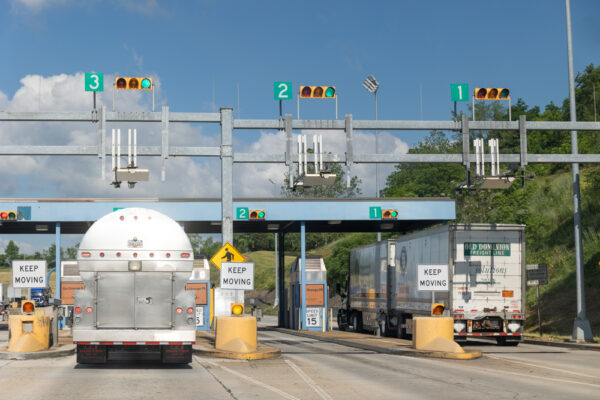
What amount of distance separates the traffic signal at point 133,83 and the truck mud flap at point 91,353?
8318 millimetres

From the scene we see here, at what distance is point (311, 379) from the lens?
52.5 feet

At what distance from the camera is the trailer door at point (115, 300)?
1736 cm

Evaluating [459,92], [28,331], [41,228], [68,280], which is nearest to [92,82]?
[28,331]

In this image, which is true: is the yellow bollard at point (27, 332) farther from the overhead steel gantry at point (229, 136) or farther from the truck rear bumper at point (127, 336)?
the overhead steel gantry at point (229, 136)

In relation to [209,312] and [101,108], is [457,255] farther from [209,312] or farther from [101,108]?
[209,312]

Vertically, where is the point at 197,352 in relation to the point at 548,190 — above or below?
below

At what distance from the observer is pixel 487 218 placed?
59.5 meters

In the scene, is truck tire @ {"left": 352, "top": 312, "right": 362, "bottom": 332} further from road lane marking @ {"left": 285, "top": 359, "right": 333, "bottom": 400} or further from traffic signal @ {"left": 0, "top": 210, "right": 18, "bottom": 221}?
road lane marking @ {"left": 285, "top": 359, "right": 333, "bottom": 400}

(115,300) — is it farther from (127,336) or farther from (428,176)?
(428,176)

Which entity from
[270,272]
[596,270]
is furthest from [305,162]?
[270,272]

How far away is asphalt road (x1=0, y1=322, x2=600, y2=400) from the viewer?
43.8 ft

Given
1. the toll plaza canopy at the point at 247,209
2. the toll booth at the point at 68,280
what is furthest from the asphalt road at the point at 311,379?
the toll booth at the point at 68,280

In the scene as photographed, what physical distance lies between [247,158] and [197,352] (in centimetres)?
611

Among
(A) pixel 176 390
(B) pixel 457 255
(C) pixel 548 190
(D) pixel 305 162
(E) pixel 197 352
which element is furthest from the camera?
(C) pixel 548 190
